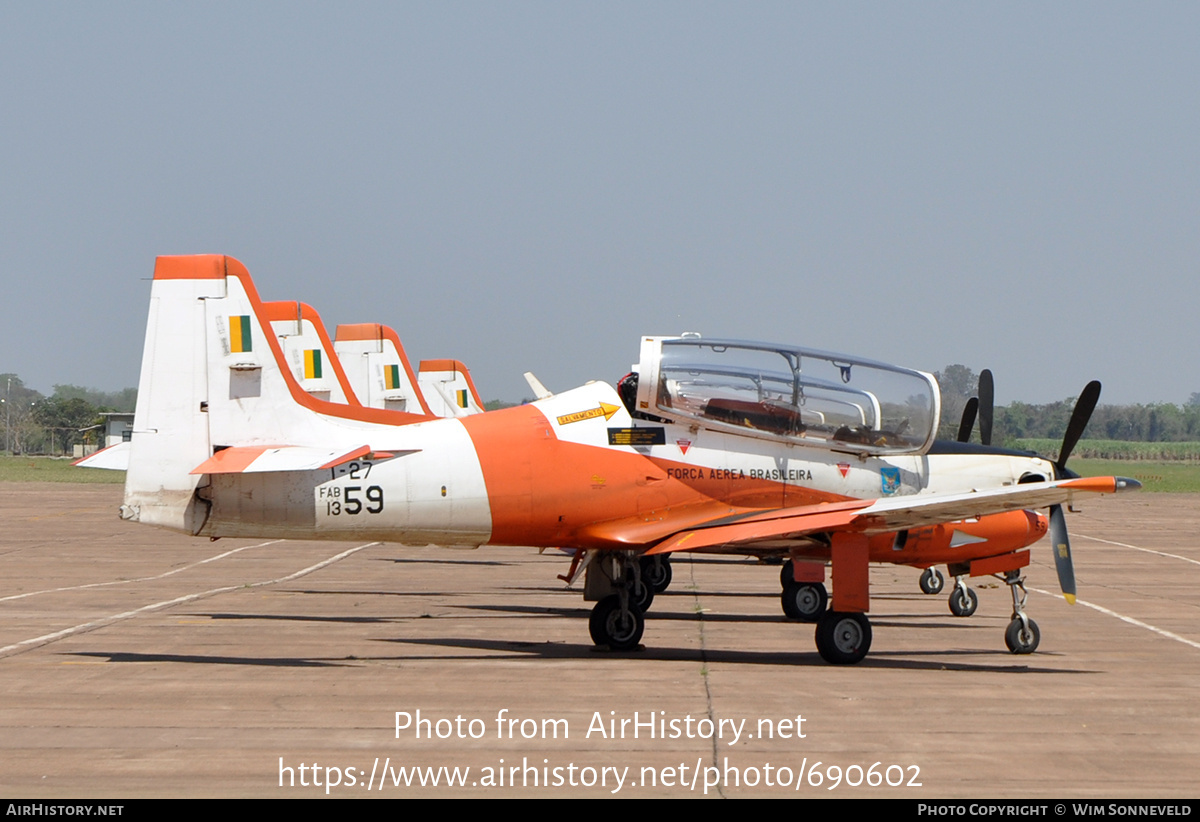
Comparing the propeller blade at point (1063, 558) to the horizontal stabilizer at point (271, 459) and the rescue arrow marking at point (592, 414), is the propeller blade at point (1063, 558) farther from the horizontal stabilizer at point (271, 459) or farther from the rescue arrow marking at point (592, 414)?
the horizontal stabilizer at point (271, 459)

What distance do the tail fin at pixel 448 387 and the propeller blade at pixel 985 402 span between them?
63.3 feet

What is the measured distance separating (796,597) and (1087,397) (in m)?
4.73

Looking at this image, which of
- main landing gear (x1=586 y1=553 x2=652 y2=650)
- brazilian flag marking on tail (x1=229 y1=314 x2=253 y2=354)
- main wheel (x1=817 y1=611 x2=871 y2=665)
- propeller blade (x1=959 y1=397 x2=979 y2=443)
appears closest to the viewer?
main wheel (x1=817 y1=611 x2=871 y2=665)

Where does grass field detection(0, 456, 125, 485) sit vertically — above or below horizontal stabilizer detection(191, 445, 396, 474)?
below

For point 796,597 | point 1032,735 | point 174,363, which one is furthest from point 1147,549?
point 174,363

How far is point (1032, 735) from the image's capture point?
30.2 ft

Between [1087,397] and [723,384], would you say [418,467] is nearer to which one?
[723,384]

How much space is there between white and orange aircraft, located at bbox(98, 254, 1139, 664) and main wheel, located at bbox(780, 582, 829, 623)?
3120 millimetres

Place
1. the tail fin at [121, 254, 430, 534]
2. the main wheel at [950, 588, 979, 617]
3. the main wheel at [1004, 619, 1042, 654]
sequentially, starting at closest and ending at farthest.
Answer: the tail fin at [121, 254, 430, 534] < the main wheel at [1004, 619, 1042, 654] < the main wheel at [950, 588, 979, 617]

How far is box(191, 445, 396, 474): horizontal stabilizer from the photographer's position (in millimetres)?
11859

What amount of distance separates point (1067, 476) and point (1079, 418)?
36.6 inches

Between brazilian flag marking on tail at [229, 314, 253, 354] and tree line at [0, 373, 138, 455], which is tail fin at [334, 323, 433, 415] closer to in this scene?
brazilian flag marking on tail at [229, 314, 253, 354]

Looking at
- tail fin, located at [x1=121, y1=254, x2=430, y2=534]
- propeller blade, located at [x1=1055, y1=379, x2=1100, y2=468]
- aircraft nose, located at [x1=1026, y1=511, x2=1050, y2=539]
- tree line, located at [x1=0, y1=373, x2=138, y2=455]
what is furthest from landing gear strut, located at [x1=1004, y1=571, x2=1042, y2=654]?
tree line, located at [x1=0, y1=373, x2=138, y2=455]

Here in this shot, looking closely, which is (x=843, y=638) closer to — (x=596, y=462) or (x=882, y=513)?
(x=882, y=513)
